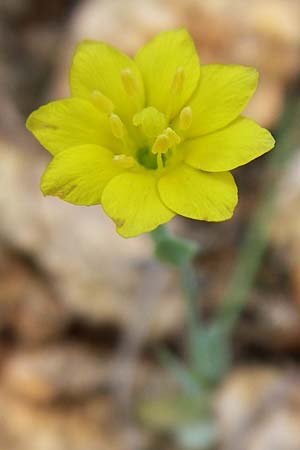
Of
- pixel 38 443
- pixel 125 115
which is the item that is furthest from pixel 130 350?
pixel 125 115

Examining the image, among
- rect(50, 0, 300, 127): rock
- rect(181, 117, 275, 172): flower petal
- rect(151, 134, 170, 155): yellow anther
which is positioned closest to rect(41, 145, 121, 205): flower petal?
rect(151, 134, 170, 155): yellow anther

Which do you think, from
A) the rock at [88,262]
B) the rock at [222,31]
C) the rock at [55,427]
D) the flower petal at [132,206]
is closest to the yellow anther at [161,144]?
the flower petal at [132,206]

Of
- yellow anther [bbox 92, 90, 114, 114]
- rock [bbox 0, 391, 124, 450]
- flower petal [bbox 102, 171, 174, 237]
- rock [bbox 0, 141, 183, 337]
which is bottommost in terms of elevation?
rock [bbox 0, 391, 124, 450]

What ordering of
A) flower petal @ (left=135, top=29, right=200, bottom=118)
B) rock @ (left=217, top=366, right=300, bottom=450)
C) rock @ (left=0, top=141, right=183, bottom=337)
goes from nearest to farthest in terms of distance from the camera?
flower petal @ (left=135, top=29, right=200, bottom=118) < rock @ (left=217, top=366, right=300, bottom=450) < rock @ (left=0, top=141, right=183, bottom=337)

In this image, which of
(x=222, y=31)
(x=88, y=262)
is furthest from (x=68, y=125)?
(x=222, y=31)

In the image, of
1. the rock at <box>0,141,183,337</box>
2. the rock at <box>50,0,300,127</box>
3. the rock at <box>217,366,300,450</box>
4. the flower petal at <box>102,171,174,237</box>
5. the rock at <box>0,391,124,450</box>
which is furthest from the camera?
the rock at <box>50,0,300,127</box>

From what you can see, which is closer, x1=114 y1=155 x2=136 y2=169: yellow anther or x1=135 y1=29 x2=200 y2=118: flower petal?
x1=114 y1=155 x2=136 y2=169: yellow anther

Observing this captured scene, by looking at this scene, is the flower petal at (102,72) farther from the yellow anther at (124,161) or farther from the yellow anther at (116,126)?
the yellow anther at (124,161)

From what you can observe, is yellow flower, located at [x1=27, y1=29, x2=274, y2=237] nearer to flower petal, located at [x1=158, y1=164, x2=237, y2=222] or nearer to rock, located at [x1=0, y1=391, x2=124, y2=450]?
flower petal, located at [x1=158, y1=164, x2=237, y2=222]
